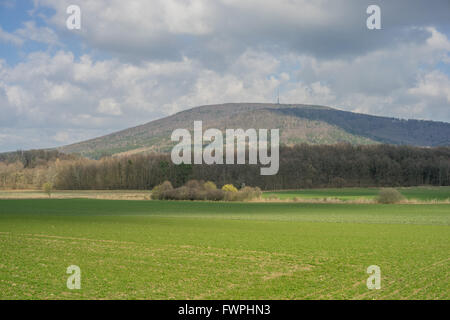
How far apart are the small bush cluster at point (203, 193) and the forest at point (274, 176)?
44.2 m

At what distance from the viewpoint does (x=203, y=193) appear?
8344cm

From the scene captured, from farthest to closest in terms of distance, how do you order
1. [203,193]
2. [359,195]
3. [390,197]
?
[359,195], [203,193], [390,197]

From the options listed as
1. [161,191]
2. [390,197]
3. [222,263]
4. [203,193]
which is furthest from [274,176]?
[222,263]

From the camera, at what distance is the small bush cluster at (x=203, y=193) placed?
265 ft

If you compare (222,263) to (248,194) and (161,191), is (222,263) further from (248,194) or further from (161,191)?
(161,191)

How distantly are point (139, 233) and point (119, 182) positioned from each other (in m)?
110

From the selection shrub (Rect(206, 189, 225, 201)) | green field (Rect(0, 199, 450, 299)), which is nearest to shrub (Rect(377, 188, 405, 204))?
shrub (Rect(206, 189, 225, 201))

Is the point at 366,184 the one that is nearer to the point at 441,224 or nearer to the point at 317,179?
the point at 317,179

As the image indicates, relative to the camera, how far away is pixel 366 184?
450 feet

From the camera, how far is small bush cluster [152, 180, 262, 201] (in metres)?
80.7

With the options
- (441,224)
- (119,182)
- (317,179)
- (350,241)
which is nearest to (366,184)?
(317,179)

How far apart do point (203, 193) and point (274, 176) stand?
2249 inches

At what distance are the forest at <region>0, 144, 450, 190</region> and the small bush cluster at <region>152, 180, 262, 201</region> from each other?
44.2 meters
